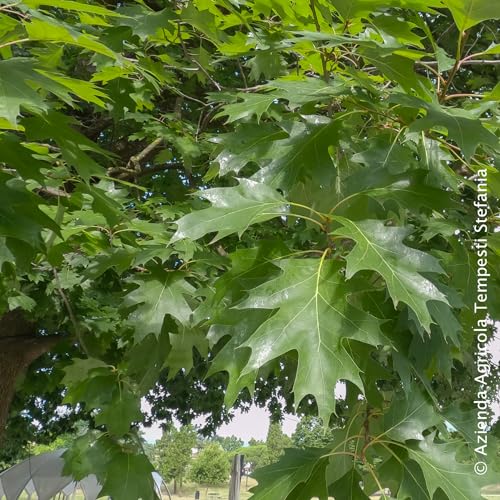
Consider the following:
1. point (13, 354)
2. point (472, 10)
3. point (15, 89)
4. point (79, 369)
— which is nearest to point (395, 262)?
point (472, 10)

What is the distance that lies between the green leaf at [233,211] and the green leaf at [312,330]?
0.11 metres

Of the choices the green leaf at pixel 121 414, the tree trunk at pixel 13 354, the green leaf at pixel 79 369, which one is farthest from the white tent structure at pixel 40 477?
the green leaf at pixel 121 414

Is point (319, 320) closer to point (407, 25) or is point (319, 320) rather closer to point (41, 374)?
point (407, 25)

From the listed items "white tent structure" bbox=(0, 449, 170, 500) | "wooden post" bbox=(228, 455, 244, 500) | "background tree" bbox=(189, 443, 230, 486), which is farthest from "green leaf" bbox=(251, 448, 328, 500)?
"background tree" bbox=(189, 443, 230, 486)

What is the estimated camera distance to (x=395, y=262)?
0.99 m

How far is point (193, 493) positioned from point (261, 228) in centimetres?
2671

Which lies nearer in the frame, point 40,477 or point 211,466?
point 40,477

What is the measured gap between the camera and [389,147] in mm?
1233

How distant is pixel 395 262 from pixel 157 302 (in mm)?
889

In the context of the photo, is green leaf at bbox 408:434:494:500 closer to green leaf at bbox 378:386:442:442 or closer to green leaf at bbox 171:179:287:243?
green leaf at bbox 378:386:442:442

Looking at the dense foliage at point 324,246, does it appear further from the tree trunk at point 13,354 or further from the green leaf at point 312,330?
the tree trunk at point 13,354

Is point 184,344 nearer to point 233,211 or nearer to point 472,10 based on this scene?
point 233,211

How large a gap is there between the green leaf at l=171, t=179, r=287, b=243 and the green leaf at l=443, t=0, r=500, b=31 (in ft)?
1.50

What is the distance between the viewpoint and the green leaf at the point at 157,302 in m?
1.72
